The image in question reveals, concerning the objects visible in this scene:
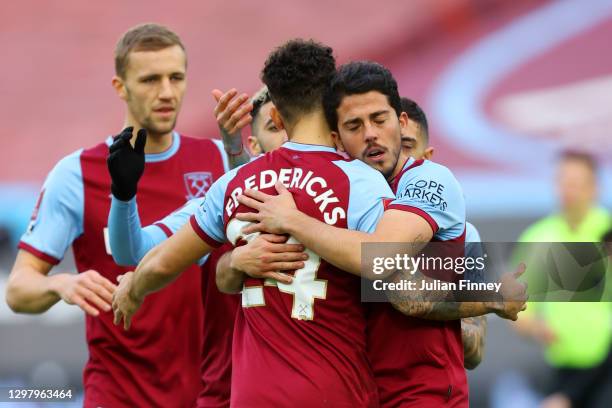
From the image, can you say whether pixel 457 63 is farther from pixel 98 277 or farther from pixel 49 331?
pixel 98 277

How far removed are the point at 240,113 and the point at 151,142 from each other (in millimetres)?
1206

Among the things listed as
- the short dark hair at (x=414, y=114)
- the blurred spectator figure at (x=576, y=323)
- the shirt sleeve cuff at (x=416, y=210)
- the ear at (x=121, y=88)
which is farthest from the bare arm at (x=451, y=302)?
the blurred spectator figure at (x=576, y=323)

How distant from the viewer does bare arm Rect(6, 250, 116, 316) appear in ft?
17.7

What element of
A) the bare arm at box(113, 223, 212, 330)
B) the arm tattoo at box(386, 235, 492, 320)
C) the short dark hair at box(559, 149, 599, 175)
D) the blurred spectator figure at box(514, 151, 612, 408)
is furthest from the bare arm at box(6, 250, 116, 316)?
the short dark hair at box(559, 149, 599, 175)

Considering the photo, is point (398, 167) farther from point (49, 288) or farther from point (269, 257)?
point (49, 288)

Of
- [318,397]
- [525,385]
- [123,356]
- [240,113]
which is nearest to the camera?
[318,397]

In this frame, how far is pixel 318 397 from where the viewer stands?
14.6 feet

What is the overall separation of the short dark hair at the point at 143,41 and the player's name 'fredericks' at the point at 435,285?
269 centimetres

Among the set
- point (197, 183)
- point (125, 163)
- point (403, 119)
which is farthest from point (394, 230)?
point (197, 183)

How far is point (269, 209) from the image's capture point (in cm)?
454

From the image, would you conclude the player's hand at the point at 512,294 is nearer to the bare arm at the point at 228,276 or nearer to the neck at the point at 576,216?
the bare arm at the point at 228,276

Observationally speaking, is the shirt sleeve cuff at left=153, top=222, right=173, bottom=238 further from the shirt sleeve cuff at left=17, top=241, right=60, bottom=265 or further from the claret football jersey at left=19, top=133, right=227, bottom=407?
the shirt sleeve cuff at left=17, top=241, right=60, bottom=265

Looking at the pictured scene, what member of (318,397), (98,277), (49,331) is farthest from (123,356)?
(49,331)

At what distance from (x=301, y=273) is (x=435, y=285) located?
0.57 meters
